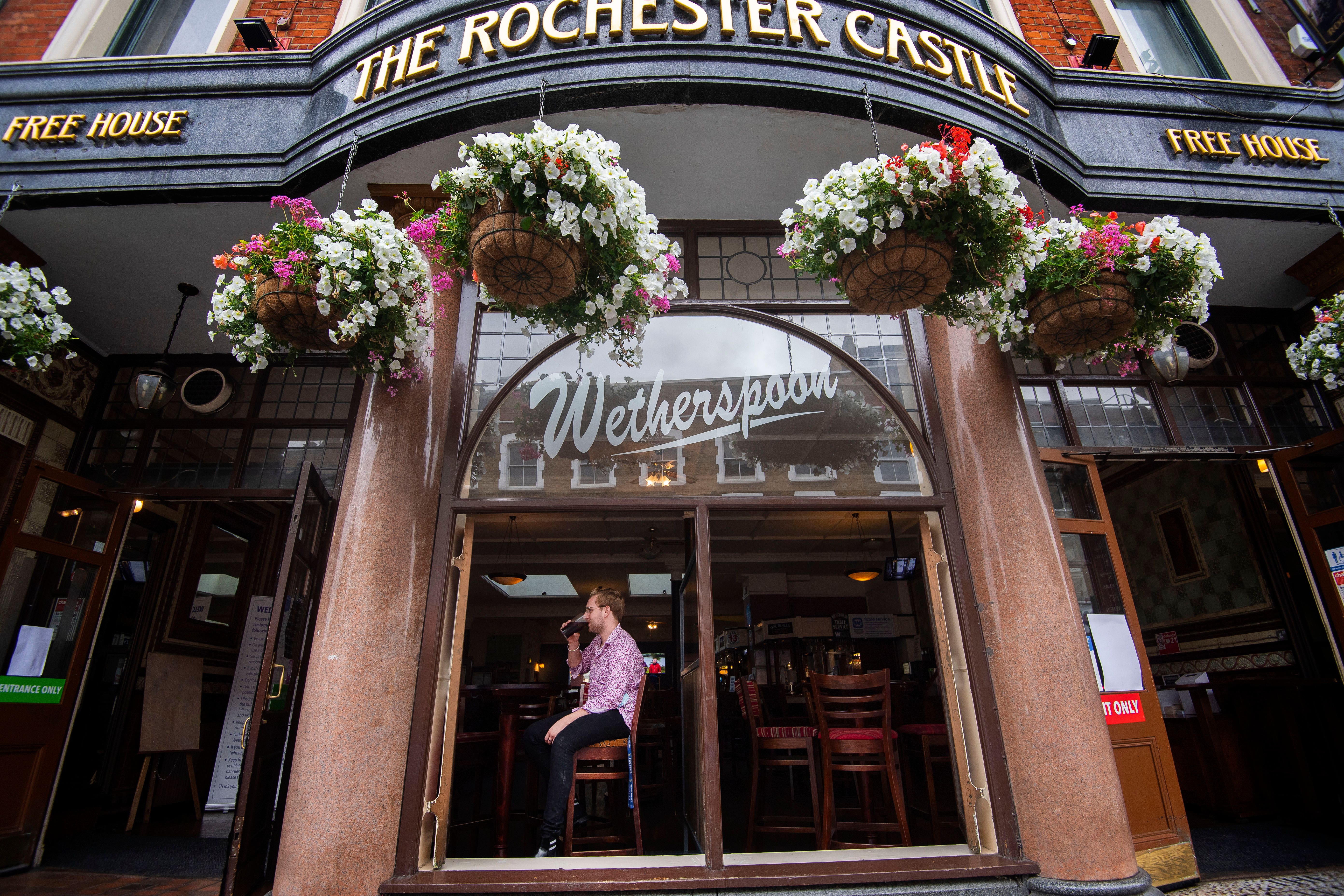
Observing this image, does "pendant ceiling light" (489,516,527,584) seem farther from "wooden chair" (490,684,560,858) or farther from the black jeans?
the black jeans

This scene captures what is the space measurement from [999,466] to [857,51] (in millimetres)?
2545

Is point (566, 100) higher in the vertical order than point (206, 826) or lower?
higher

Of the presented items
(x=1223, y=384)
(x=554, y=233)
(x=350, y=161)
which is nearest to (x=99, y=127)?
(x=350, y=161)

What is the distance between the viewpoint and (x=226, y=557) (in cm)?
716

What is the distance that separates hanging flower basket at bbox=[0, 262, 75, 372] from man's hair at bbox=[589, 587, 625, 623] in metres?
3.26

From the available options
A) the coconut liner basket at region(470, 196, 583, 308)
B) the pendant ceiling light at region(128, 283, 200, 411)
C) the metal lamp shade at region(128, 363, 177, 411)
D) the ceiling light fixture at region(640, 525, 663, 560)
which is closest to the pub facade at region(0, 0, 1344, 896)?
the pendant ceiling light at region(128, 283, 200, 411)

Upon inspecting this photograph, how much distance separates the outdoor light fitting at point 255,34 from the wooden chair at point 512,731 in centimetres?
485

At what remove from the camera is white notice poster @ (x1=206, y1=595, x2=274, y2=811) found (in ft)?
18.2

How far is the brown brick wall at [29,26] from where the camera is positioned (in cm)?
534

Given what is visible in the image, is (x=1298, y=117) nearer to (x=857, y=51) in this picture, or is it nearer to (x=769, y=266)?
(x=857, y=51)

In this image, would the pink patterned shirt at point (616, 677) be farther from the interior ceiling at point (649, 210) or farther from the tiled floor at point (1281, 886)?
the tiled floor at point (1281, 886)

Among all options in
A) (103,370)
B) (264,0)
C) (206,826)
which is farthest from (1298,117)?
(206,826)

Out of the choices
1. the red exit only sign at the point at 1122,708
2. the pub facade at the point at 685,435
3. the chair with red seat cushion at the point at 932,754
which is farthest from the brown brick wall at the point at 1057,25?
the chair with red seat cushion at the point at 932,754

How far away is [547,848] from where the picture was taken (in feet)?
11.1
